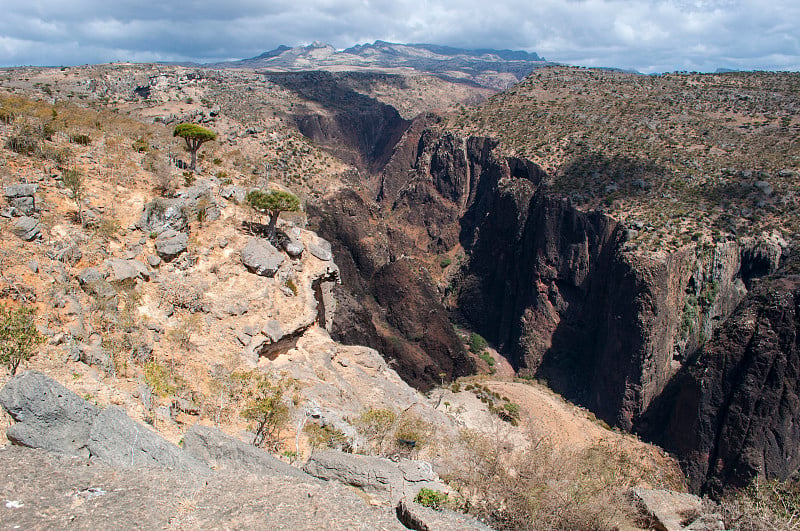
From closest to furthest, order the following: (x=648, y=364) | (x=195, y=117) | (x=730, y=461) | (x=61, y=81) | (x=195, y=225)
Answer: (x=195, y=225), (x=730, y=461), (x=648, y=364), (x=195, y=117), (x=61, y=81)

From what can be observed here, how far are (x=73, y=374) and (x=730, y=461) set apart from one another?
30.4 meters

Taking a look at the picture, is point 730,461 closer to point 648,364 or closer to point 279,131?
point 648,364

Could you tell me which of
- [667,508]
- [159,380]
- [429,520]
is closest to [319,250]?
[159,380]

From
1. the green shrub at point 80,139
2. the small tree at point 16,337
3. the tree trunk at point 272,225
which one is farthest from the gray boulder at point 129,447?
the green shrub at point 80,139

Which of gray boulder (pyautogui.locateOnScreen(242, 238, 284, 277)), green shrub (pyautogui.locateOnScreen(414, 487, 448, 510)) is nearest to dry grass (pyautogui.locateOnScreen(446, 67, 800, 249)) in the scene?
gray boulder (pyautogui.locateOnScreen(242, 238, 284, 277))

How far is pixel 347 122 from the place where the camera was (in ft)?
304

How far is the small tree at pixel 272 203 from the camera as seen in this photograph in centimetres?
1769

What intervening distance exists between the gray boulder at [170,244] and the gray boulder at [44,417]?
8.27m

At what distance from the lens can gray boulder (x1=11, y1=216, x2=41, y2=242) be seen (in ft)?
41.0

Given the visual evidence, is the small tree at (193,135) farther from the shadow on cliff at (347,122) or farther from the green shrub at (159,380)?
the shadow on cliff at (347,122)

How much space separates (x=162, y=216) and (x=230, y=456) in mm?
10233

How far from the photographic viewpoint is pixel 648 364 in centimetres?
3241

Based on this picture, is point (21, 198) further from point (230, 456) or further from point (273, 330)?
point (230, 456)

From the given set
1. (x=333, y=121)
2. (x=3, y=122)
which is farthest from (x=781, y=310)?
(x=333, y=121)
